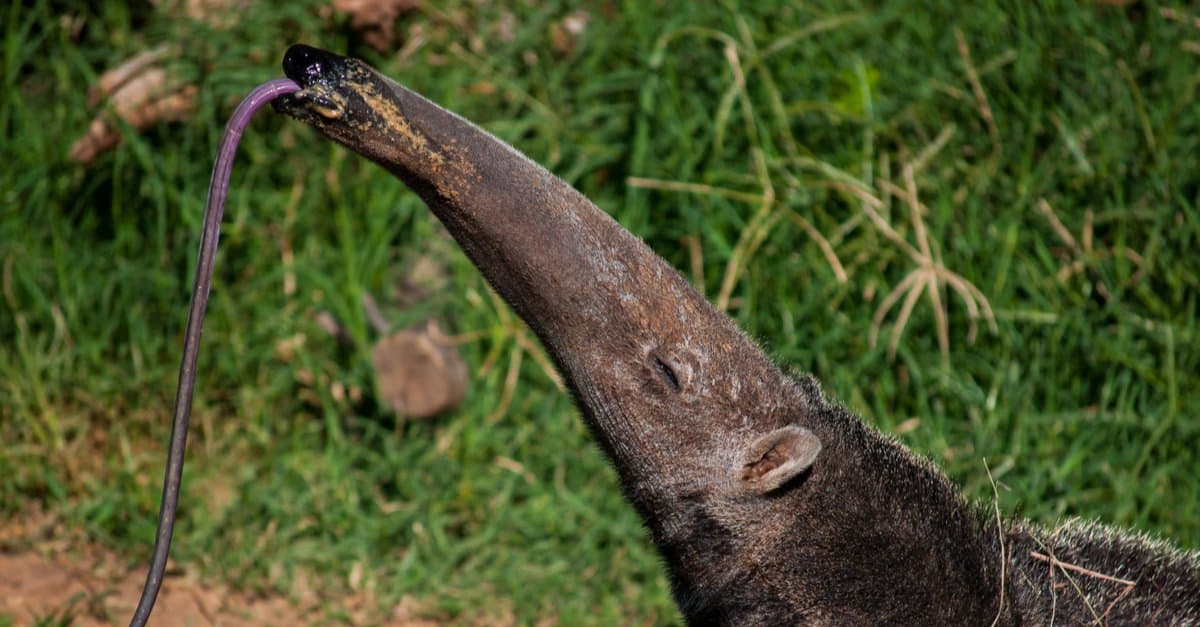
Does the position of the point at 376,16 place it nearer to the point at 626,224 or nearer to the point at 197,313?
the point at 626,224

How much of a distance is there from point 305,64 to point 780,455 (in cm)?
116

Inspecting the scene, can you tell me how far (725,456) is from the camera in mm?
2775

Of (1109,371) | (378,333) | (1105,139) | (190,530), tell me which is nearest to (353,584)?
(190,530)

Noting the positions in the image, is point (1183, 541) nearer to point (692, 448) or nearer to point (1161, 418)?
point (1161, 418)

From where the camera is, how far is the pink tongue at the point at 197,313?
241 centimetres

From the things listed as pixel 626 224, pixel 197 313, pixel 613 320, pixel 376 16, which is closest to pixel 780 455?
pixel 613 320

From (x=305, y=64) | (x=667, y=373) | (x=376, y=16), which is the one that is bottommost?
(x=667, y=373)

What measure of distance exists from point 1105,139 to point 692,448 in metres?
2.76

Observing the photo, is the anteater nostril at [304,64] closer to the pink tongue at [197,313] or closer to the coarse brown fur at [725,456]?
the pink tongue at [197,313]

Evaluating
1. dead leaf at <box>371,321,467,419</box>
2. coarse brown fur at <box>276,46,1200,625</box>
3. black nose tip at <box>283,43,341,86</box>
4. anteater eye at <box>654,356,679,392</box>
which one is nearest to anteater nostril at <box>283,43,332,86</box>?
black nose tip at <box>283,43,341,86</box>

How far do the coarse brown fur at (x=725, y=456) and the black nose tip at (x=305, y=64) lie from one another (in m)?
0.15

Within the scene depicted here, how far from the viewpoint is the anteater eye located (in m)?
2.71

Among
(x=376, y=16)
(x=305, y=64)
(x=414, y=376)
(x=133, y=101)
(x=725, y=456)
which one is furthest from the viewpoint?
(x=376, y=16)

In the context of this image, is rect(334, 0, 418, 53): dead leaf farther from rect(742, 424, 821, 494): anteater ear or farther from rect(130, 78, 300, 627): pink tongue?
rect(742, 424, 821, 494): anteater ear
